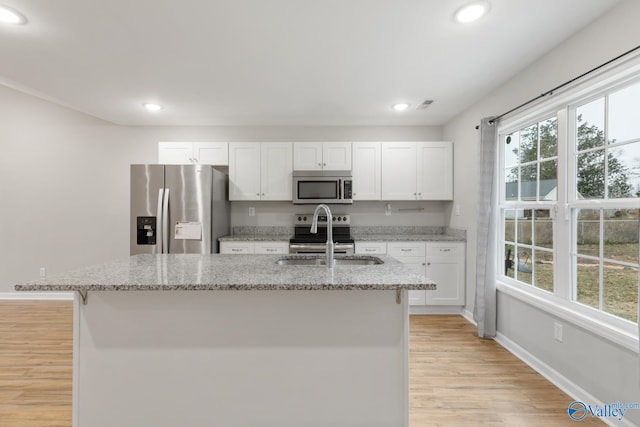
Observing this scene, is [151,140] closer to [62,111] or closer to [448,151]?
[62,111]

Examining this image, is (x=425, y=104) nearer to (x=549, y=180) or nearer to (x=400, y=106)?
(x=400, y=106)

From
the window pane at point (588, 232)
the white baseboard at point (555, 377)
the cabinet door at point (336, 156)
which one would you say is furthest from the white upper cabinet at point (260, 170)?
the window pane at point (588, 232)

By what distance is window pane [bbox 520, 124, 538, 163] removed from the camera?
2.62m

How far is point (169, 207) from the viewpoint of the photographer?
138 inches

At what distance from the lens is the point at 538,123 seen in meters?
2.58

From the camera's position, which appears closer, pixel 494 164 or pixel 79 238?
pixel 494 164

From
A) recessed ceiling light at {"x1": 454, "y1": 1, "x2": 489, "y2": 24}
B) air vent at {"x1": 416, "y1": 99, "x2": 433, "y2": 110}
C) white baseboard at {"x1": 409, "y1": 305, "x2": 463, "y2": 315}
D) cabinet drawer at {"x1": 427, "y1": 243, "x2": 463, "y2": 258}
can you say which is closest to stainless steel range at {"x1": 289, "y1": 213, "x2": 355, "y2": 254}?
cabinet drawer at {"x1": 427, "y1": 243, "x2": 463, "y2": 258}

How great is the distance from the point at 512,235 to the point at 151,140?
4.56 meters

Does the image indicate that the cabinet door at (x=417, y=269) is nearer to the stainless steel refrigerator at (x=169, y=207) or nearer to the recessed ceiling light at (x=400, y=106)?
the recessed ceiling light at (x=400, y=106)

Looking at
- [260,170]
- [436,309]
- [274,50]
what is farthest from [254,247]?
[436,309]

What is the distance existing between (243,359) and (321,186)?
8.74 ft

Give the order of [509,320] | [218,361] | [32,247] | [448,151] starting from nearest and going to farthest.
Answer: [218,361], [509,320], [448,151], [32,247]

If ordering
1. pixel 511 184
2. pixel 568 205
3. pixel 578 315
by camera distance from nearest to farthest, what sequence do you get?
pixel 578 315
pixel 568 205
pixel 511 184


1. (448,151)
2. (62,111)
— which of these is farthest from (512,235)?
(62,111)
